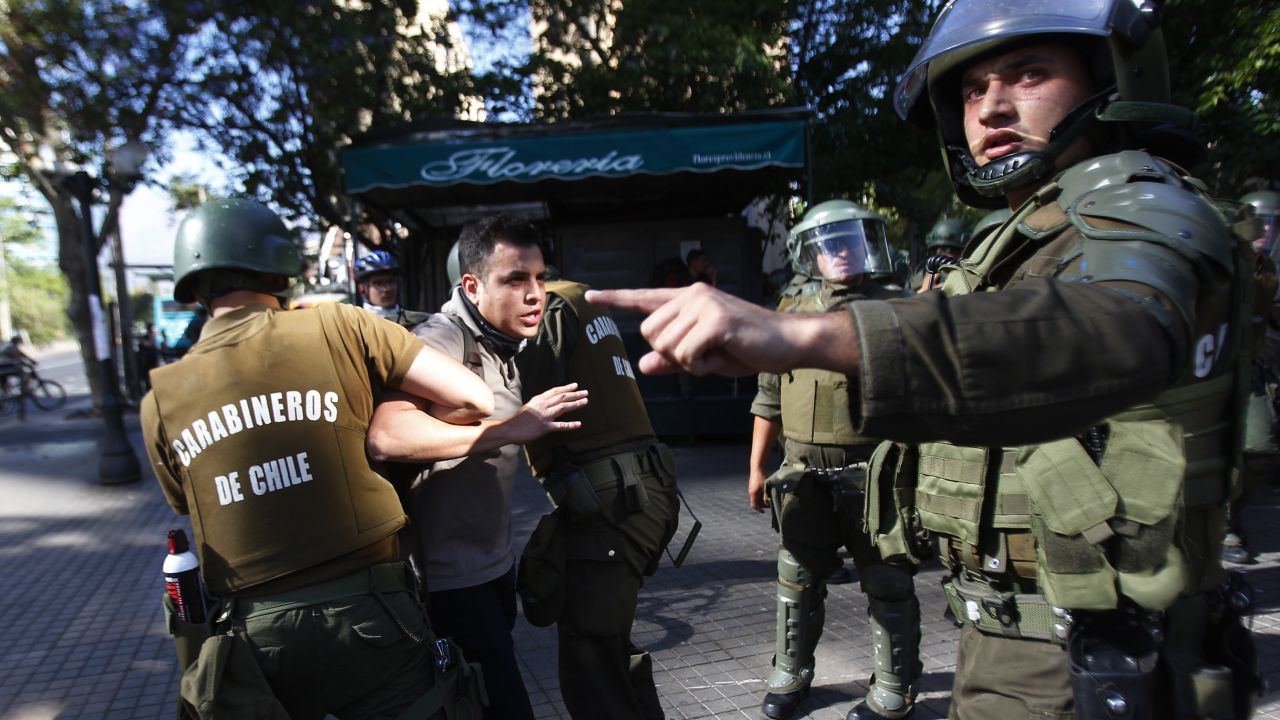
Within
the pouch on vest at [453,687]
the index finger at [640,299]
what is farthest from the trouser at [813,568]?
the index finger at [640,299]

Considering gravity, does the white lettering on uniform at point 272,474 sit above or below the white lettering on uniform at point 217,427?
below

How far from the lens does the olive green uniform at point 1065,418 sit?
3.04 feet

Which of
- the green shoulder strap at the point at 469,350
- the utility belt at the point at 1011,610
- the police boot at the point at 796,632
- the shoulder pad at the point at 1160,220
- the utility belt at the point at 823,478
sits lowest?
the police boot at the point at 796,632

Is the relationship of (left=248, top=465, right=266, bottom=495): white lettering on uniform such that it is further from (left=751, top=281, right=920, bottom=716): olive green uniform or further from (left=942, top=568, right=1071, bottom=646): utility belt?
(left=751, top=281, right=920, bottom=716): olive green uniform

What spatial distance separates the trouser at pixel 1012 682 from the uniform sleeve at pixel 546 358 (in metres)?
1.52

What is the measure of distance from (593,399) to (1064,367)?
1.94 m

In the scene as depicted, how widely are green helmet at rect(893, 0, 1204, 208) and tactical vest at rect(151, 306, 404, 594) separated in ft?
5.17

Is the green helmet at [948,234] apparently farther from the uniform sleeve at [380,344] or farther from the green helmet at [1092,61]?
the uniform sleeve at [380,344]

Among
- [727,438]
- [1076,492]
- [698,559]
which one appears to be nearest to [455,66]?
[727,438]

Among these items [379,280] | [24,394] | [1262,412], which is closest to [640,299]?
[1262,412]

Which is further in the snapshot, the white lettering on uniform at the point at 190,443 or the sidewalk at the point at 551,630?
the sidewalk at the point at 551,630

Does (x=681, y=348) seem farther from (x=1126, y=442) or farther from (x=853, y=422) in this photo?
(x=1126, y=442)

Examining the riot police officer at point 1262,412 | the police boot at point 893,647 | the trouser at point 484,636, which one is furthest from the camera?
the riot police officer at point 1262,412

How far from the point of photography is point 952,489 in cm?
159
